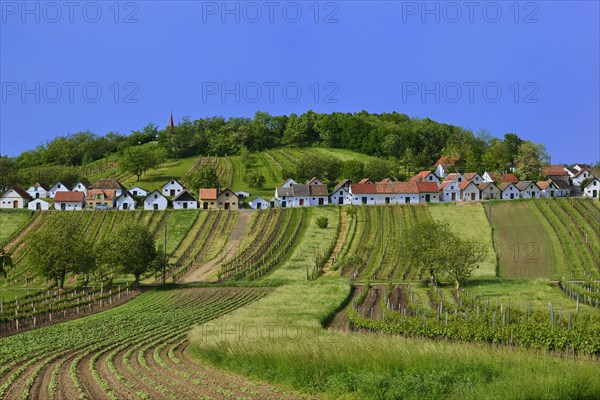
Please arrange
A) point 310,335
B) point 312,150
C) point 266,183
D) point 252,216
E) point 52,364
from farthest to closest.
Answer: point 312,150, point 266,183, point 252,216, point 310,335, point 52,364

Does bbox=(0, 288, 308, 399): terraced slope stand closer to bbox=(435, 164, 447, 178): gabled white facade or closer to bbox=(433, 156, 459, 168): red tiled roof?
bbox=(435, 164, 447, 178): gabled white facade

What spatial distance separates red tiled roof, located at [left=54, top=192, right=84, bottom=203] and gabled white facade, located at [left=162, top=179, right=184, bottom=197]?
18379 millimetres

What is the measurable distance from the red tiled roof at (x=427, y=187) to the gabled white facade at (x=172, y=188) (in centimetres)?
5170

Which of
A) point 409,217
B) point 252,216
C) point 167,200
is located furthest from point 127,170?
point 409,217

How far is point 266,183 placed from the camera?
5625 inches

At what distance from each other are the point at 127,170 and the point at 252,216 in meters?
53.5

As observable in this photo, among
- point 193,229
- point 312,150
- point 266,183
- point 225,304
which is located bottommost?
point 225,304

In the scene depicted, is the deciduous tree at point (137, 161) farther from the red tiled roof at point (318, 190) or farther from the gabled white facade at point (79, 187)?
the red tiled roof at point (318, 190)

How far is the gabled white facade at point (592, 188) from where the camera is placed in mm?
115125

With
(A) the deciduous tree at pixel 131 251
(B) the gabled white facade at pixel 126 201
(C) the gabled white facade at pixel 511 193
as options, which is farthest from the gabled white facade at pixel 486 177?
(A) the deciduous tree at pixel 131 251

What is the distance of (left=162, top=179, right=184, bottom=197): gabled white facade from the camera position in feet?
431

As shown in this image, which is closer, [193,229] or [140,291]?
[140,291]

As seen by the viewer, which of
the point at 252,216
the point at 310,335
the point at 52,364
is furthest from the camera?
the point at 252,216

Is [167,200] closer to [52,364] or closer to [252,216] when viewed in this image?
[252,216]
